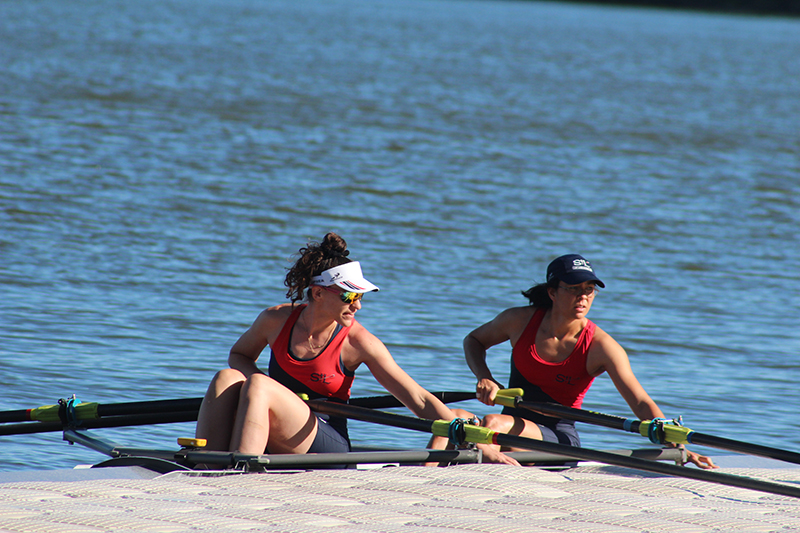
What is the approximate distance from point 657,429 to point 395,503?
4.80ft

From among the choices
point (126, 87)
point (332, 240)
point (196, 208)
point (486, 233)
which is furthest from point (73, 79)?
point (332, 240)

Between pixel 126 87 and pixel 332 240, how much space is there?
55.1 ft

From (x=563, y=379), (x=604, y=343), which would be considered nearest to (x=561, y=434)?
(x=563, y=379)

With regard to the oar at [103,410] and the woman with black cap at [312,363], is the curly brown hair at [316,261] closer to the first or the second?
the woman with black cap at [312,363]

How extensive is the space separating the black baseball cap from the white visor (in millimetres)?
1062

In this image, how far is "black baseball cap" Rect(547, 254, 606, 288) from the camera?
18.7 feet

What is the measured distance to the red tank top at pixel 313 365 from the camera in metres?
5.26

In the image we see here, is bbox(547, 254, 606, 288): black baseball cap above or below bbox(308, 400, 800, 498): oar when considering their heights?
above

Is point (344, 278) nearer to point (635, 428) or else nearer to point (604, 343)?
point (604, 343)

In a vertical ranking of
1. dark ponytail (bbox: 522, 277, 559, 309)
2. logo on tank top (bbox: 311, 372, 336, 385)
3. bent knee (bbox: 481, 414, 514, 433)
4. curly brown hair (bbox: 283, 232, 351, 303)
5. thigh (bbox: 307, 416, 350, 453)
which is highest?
curly brown hair (bbox: 283, 232, 351, 303)

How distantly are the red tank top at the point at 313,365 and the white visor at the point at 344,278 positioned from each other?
0.64 feet

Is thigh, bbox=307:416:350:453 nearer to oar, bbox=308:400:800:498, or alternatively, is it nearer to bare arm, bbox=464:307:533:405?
oar, bbox=308:400:800:498

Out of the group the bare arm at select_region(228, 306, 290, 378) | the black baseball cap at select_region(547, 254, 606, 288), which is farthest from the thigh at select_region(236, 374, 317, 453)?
the black baseball cap at select_region(547, 254, 606, 288)

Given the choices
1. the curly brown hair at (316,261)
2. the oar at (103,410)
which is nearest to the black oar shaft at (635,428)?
the curly brown hair at (316,261)
